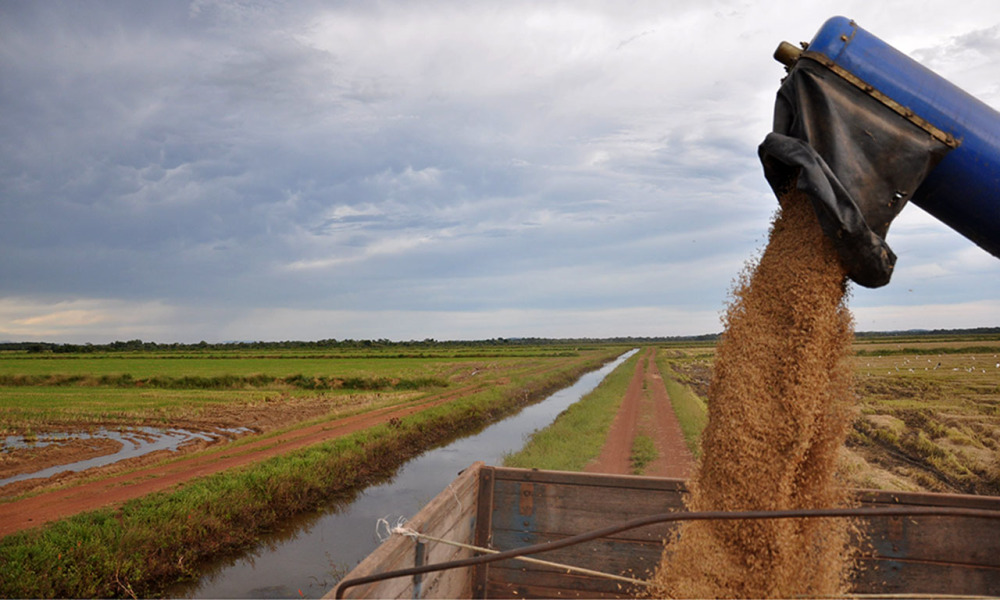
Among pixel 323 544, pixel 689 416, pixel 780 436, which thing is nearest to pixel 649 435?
pixel 689 416

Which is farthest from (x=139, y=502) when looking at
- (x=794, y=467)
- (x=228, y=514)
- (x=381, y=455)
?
(x=794, y=467)

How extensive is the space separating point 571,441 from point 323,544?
606cm

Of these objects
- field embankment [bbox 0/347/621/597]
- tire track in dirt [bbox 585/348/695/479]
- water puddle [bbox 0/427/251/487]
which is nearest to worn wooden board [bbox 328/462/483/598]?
tire track in dirt [bbox 585/348/695/479]

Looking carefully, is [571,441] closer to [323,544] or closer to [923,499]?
[323,544]

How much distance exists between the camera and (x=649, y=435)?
1302cm

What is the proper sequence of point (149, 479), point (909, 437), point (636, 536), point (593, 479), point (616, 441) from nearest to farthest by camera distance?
point (636, 536) → point (593, 479) → point (149, 479) → point (616, 441) → point (909, 437)

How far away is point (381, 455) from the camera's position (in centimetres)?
1248

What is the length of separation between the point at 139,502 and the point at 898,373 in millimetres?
35666

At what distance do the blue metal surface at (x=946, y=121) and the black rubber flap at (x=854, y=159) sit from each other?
0.26 ft

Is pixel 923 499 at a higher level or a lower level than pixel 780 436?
lower

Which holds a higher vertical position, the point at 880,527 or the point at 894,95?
the point at 894,95

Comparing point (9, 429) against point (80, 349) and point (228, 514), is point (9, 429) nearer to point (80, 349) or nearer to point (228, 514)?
point (228, 514)

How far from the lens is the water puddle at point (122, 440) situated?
12.0 m

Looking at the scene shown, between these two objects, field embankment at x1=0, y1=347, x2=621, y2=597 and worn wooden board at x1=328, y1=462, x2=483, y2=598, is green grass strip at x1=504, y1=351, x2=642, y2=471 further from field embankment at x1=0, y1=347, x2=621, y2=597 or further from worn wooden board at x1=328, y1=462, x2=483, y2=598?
worn wooden board at x1=328, y1=462, x2=483, y2=598
